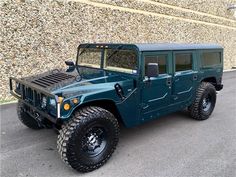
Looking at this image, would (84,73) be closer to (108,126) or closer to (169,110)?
(108,126)

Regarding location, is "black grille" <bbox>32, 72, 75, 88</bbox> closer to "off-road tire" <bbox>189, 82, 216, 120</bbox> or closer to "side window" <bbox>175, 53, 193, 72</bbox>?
"side window" <bbox>175, 53, 193, 72</bbox>

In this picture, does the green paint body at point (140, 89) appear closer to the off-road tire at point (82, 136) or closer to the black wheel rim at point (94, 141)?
the off-road tire at point (82, 136)

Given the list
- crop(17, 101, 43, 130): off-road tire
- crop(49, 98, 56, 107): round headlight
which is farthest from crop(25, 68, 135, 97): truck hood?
crop(17, 101, 43, 130): off-road tire

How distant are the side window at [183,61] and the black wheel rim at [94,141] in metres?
A: 2.06

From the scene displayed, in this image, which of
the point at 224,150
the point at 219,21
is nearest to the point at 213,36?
the point at 219,21

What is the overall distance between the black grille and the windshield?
27.6 inches

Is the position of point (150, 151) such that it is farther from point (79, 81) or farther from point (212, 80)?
point (212, 80)

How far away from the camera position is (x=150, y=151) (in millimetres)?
3891

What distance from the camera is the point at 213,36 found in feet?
52.7

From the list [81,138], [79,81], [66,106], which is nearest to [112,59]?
[79,81]

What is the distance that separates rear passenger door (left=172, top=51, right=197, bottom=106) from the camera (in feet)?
14.6

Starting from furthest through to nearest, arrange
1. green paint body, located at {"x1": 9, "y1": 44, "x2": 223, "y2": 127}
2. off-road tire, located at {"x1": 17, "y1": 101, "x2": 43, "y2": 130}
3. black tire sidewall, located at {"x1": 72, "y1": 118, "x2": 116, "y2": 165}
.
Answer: off-road tire, located at {"x1": 17, "y1": 101, "x2": 43, "y2": 130} → green paint body, located at {"x1": 9, "y1": 44, "x2": 223, "y2": 127} → black tire sidewall, located at {"x1": 72, "y1": 118, "x2": 116, "y2": 165}

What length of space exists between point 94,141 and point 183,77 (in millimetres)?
2309

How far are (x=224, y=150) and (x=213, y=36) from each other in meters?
13.9
